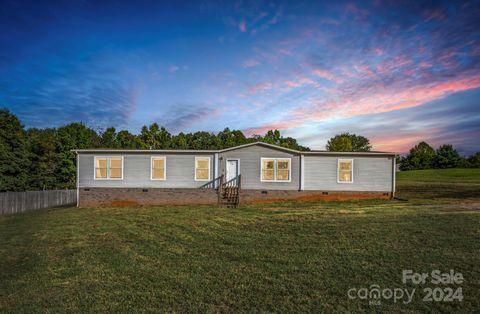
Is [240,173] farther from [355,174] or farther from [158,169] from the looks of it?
[355,174]

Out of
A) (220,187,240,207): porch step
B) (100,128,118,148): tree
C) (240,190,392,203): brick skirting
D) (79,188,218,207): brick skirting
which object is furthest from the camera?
(100,128,118,148): tree

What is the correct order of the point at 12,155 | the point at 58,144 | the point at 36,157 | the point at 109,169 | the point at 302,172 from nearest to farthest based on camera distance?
the point at 302,172 → the point at 109,169 → the point at 12,155 → the point at 36,157 → the point at 58,144

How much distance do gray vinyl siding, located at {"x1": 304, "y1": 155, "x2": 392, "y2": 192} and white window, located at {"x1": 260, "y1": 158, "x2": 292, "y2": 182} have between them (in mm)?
1157

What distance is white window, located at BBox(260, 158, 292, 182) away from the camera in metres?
17.3

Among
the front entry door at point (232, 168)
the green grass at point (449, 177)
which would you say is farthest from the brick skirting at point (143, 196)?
the green grass at point (449, 177)

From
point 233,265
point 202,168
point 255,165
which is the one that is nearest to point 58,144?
point 202,168

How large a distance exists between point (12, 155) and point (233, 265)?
3122 centimetres

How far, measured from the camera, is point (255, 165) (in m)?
17.3

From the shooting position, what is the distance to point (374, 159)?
57.1ft

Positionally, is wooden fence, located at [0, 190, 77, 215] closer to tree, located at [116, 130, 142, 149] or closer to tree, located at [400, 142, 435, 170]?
tree, located at [116, 130, 142, 149]

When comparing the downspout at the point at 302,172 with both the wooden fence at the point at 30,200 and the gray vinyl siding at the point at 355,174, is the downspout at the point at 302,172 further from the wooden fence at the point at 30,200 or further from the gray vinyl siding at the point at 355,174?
the wooden fence at the point at 30,200

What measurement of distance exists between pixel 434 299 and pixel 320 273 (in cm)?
163

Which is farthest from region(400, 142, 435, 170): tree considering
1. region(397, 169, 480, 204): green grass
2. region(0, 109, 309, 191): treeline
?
region(0, 109, 309, 191): treeline

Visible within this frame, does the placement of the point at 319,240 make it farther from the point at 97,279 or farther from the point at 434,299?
the point at 97,279
